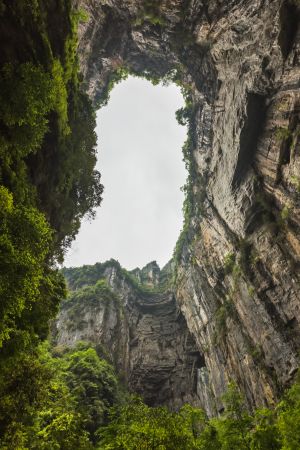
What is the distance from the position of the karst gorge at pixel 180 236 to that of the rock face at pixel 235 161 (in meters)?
0.15

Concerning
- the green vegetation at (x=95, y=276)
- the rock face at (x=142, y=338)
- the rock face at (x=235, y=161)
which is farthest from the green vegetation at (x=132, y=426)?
the green vegetation at (x=95, y=276)

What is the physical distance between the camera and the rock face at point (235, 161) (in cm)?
2330

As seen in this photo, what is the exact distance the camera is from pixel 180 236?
53938 mm

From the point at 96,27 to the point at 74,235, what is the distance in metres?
26.2

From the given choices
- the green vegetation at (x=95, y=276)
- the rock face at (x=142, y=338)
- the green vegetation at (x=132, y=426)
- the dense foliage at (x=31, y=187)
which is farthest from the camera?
the green vegetation at (x=95, y=276)

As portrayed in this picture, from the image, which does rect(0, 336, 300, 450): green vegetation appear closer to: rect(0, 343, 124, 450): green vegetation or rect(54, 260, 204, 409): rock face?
rect(0, 343, 124, 450): green vegetation

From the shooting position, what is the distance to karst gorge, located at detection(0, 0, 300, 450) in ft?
40.5

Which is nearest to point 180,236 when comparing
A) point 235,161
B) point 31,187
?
point 235,161

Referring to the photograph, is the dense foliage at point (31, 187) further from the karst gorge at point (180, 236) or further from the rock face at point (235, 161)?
the rock face at point (235, 161)

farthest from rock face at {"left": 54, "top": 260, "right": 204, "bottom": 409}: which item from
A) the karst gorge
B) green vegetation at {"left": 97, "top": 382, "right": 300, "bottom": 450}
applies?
green vegetation at {"left": 97, "top": 382, "right": 300, "bottom": 450}

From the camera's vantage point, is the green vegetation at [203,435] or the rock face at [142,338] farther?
the rock face at [142,338]

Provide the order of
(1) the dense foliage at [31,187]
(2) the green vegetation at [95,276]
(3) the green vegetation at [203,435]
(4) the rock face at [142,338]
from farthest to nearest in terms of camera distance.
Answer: (2) the green vegetation at [95,276] < (4) the rock face at [142,338] < (3) the green vegetation at [203,435] < (1) the dense foliage at [31,187]

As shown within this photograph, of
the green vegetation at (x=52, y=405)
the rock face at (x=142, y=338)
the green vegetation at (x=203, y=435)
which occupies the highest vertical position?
the rock face at (x=142, y=338)

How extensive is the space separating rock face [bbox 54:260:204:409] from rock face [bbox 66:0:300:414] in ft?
8.00
